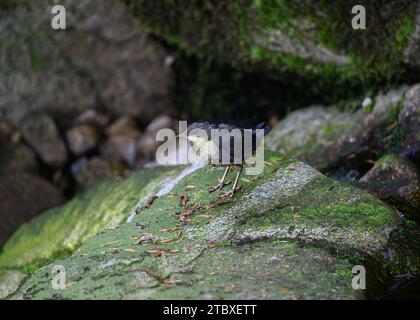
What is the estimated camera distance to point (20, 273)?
602 cm

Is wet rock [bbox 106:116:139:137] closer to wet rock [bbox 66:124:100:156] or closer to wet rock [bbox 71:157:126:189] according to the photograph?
wet rock [bbox 66:124:100:156]

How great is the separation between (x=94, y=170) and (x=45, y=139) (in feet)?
2.91

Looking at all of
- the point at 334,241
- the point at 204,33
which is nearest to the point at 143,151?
the point at 204,33

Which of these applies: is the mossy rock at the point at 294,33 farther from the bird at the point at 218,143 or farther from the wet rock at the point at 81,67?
the bird at the point at 218,143

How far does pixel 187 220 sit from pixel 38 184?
390 cm

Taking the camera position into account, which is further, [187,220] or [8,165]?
[8,165]

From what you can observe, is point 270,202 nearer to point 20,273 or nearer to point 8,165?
point 20,273

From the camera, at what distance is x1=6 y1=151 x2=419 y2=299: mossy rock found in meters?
3.51

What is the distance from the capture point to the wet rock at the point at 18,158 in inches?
338

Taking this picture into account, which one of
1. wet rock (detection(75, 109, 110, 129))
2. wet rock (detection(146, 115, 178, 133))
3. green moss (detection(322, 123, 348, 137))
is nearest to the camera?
green moss (detection(322, 123, 348, 137))

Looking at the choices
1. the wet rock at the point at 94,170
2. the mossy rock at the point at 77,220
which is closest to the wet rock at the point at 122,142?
the wet rock at the point at 94,170

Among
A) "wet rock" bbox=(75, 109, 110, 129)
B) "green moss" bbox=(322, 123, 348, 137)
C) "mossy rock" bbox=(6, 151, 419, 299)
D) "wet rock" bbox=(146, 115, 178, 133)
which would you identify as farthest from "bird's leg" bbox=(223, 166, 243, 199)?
"wet rock" bbox=(75, 109, 110, 129)

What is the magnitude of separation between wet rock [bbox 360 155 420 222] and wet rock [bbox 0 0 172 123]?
14.6ft

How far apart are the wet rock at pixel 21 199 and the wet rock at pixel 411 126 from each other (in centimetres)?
436
